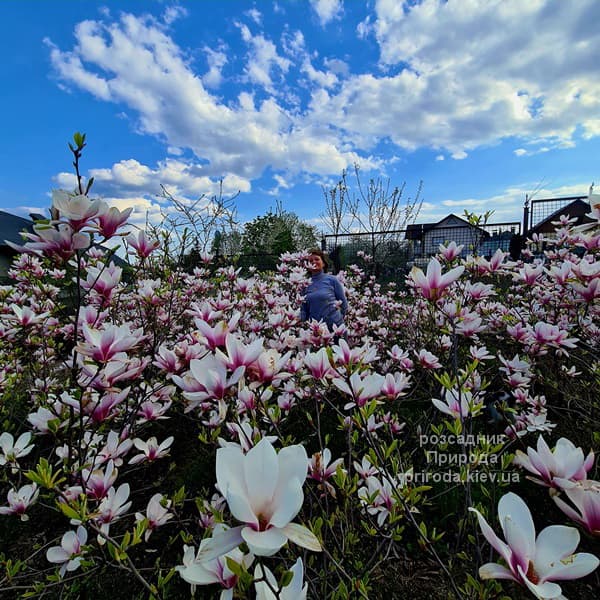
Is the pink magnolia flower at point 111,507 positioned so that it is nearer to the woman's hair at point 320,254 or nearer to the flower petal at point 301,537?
the flower petal at point 301,537

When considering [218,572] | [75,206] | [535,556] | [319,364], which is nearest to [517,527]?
[535,556]

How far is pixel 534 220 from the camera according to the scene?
41.1 feet

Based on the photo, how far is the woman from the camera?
4.21 m

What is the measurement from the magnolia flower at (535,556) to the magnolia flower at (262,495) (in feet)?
0.90

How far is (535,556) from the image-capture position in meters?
0.60

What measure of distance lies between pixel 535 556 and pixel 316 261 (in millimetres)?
3931

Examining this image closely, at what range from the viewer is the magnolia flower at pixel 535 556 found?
55 centimetres

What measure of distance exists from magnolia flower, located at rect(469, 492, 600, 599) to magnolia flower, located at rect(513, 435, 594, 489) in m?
0.09

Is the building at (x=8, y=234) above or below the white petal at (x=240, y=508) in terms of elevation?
above

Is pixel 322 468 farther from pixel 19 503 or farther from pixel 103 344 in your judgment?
pixel 19 503

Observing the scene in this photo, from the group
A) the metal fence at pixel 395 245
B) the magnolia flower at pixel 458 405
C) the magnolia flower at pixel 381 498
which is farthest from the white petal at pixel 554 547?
the metal fence at pixel 395 245

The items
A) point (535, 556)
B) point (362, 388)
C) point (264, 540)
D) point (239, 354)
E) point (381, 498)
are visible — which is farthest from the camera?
point (381, 498)

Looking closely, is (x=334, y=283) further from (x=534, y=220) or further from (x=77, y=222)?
(x=534, y=220)

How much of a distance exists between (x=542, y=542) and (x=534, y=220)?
14.5 m
